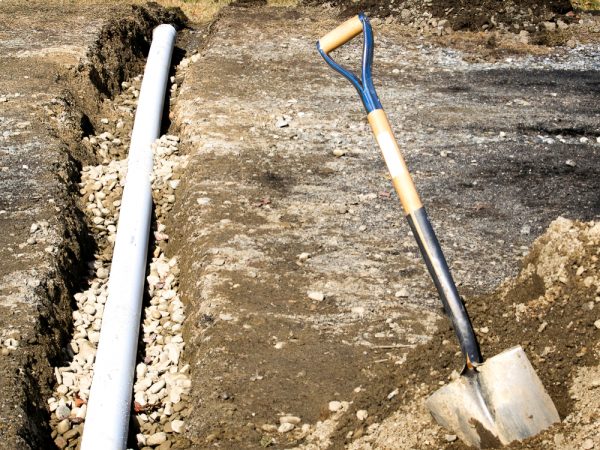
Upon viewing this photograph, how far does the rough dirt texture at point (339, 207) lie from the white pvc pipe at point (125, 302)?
0.31 meters

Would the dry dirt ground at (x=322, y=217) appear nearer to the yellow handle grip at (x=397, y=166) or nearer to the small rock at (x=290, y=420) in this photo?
the small rock at (x=290, y=420)

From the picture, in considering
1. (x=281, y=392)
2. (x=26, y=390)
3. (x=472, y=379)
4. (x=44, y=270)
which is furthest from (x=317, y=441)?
(x=44, y=270)

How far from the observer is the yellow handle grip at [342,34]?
4238mm

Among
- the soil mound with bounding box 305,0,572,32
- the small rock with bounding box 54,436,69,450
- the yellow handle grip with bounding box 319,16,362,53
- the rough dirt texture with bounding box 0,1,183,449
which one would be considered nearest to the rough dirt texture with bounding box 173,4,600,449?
the soil mound with bounding box 305,0,572,32

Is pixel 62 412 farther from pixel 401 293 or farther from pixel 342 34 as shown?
pixel 342 34

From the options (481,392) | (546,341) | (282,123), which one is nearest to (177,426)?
(481,392)

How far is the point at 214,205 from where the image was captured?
590 cm

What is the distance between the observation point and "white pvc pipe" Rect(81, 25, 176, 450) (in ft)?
13.4

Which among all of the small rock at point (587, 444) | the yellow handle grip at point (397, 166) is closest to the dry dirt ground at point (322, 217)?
the small rock at point (587, 444)

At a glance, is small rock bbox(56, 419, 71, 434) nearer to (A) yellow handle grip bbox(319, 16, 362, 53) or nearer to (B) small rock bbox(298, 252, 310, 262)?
(B) small rock bbox(298, 252, 310, 262)

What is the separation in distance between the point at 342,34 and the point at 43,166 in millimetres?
3254

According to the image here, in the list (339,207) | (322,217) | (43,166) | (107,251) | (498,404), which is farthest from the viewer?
(43,166)

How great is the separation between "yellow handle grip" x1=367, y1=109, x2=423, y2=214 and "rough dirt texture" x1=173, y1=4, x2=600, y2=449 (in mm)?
886

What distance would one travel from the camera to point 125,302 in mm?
4926
